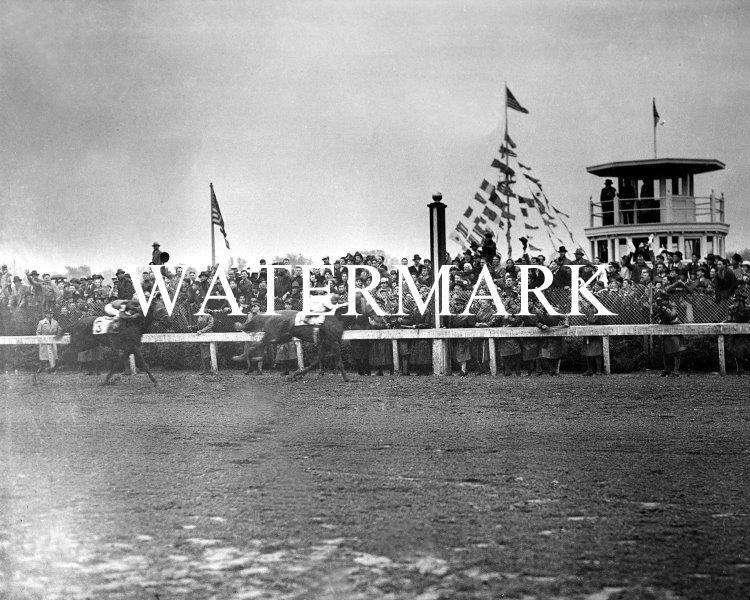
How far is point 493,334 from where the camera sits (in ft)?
53.5

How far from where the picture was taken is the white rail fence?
608 inches

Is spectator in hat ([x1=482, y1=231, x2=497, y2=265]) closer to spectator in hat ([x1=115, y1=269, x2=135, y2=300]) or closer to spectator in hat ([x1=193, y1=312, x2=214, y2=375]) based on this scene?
spectator in hat ([x1=193, y1=312, x2=214, y2=375])

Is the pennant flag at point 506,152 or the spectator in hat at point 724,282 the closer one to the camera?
the spectator in hat at point 724,282

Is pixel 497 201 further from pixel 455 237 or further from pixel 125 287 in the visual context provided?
pixel 125 287

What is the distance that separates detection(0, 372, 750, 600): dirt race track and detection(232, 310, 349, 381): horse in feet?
9.16

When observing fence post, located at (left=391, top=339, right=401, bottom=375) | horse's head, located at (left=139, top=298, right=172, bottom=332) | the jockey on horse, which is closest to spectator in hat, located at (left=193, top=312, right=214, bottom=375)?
horse's head, located at (left=139, top=298, right=172, bottom=332)

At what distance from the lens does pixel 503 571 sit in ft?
18.4

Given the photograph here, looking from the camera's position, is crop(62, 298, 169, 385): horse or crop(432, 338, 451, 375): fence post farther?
crop(432, 338, 451, 375): fence post

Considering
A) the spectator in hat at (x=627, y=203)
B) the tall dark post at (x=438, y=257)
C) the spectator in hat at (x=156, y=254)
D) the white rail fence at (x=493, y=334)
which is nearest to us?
the white rail fence at (x=493, y=334)

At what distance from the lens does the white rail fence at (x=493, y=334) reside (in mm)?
15453

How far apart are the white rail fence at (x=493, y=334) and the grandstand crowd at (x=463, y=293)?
0.53 feet

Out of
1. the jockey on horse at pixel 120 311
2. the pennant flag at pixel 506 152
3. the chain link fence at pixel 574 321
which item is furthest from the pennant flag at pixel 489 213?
the jockey on horse at pixel 120 311

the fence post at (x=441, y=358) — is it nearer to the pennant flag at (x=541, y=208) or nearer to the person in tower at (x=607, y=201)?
the pennant flag at (x=541, y=208)

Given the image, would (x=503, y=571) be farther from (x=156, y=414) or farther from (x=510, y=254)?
(x=510, y=254)
